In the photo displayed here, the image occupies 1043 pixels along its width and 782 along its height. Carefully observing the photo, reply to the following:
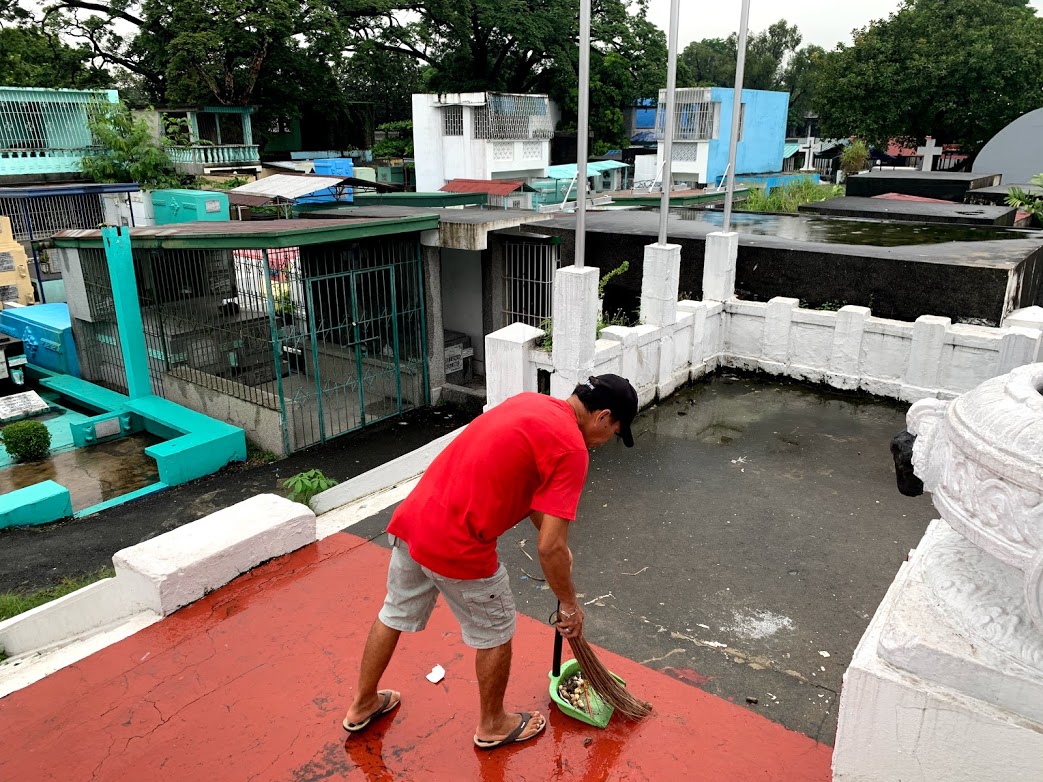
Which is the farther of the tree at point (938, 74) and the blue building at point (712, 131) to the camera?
the blue building at point (712, 131)

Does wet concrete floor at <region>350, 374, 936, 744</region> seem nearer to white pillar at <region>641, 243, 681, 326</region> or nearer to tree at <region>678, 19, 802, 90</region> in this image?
white pillar at <region>641, 243, 681, 326</region>

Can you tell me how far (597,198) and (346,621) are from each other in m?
25.1

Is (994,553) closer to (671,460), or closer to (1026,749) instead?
(1026,749)

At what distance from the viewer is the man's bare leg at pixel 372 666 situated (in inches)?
115

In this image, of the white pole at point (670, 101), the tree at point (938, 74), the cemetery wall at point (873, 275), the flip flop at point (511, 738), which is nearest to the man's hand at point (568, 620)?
the flip flop at point (511, 738)

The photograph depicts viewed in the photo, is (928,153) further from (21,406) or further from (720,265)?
(21,406)

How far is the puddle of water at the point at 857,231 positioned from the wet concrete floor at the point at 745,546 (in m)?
3.38

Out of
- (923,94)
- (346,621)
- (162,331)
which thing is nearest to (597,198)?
(923,94)

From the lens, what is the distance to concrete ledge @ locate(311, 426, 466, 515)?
5.35m

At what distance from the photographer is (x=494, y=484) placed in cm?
256

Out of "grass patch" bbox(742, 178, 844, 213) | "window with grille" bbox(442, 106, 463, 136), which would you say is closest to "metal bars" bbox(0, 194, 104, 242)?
"window with grille" bbox(442, 106, 463, 136)

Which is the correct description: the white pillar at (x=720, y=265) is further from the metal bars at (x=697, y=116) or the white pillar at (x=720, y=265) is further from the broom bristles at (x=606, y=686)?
the metal bars at (x=697, y=116)

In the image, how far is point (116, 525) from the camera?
862cm

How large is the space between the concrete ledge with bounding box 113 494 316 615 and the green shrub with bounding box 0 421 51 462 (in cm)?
831
